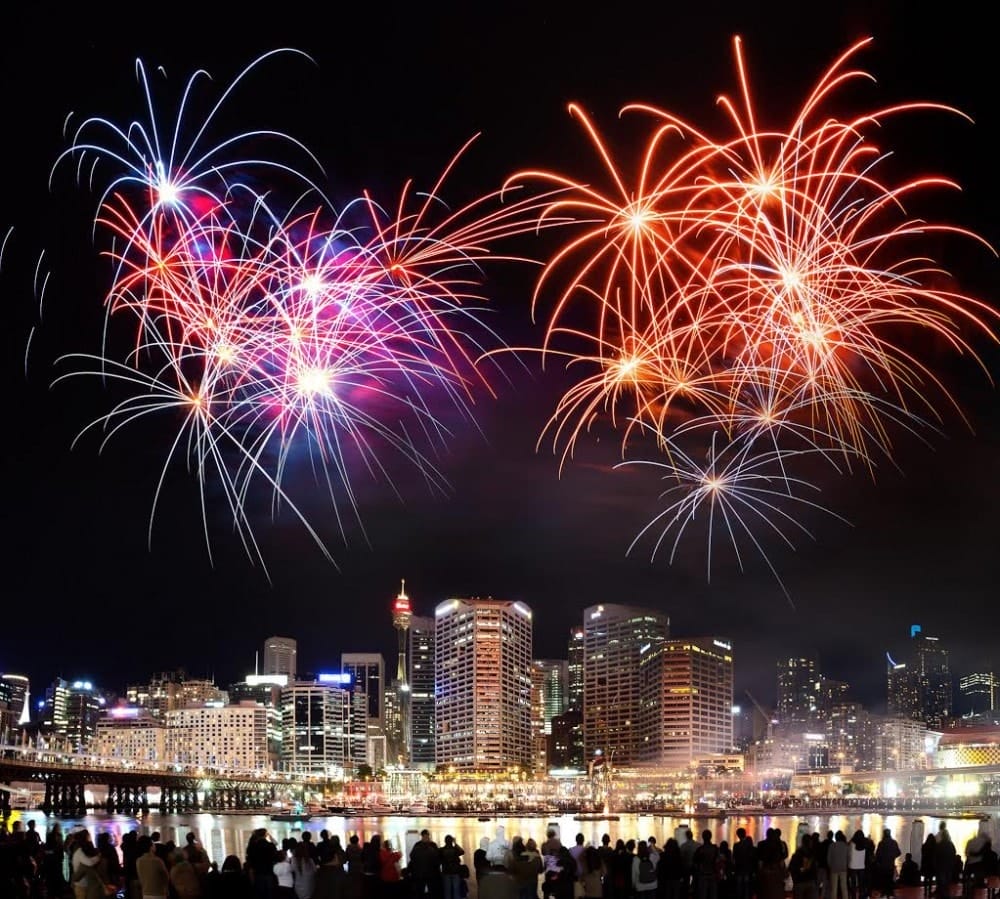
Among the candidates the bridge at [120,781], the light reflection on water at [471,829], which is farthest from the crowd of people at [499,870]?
the bridge at [120,781]

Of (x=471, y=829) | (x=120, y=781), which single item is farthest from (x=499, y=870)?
(x=120, y=781)

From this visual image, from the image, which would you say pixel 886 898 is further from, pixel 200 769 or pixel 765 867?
pixel 200 769

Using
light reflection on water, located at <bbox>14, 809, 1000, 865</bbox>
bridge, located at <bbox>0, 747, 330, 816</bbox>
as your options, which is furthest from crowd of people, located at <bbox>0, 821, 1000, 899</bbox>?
bridge, located at <bbox>0, 747, 330, 816</bbox>

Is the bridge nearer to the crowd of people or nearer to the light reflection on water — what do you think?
the light reflection on water

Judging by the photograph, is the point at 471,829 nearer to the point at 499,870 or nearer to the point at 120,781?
the point at 120,781

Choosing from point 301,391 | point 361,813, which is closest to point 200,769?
point 361,813

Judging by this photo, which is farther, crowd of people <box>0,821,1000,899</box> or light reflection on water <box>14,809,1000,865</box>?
light reflection on water <box>14,809,1000,865</box>

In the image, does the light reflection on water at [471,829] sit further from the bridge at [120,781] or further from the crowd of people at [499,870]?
the bridge at [120,781]

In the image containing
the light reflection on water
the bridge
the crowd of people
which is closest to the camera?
the crowd of people
